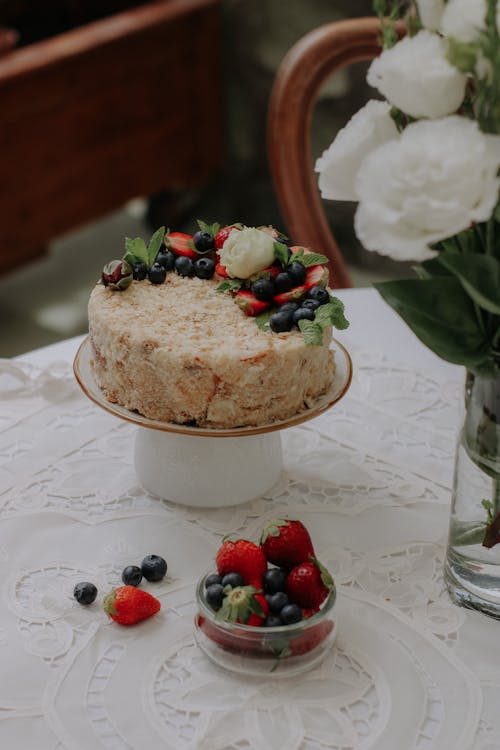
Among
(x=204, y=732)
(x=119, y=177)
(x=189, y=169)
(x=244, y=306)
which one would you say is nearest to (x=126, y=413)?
(x=244, y=306)

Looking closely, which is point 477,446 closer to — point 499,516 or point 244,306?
point 499,516

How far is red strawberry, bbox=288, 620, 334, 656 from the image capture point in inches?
37.6

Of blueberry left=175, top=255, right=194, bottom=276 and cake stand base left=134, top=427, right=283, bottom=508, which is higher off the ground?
blueberry left=175, top=255, right=194, bottom=276

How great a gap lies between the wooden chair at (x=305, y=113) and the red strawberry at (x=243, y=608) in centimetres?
95

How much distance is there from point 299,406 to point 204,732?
42cm

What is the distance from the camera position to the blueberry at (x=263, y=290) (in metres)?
1.21

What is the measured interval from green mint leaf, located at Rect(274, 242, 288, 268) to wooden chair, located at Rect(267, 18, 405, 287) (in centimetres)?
56

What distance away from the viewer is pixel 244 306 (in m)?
1.22

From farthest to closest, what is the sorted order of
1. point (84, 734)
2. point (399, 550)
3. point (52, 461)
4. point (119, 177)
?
1. point (119, 177)
2. point (52, 461)
3. point (399, 550)
4. point (84, 734)

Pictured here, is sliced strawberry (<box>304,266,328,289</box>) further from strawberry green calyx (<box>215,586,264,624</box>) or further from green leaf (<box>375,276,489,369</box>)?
strawberry green calyx (<box>215,586,264,624</box>)

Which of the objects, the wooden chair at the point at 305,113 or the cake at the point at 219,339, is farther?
the wooden chair at the point at 305,113

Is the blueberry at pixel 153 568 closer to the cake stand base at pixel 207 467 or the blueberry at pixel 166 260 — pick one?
the cake stand base at pixel 207 467

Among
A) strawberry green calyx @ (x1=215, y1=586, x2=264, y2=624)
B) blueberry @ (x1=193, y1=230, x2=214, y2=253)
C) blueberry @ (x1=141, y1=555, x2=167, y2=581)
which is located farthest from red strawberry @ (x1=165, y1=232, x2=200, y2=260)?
strawberry green calyx @ (x1=215, y1=586, x2=264, y2=624)

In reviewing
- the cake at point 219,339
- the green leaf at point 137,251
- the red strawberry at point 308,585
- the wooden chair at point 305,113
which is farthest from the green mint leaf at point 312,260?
the wooden chair at point 305,113
